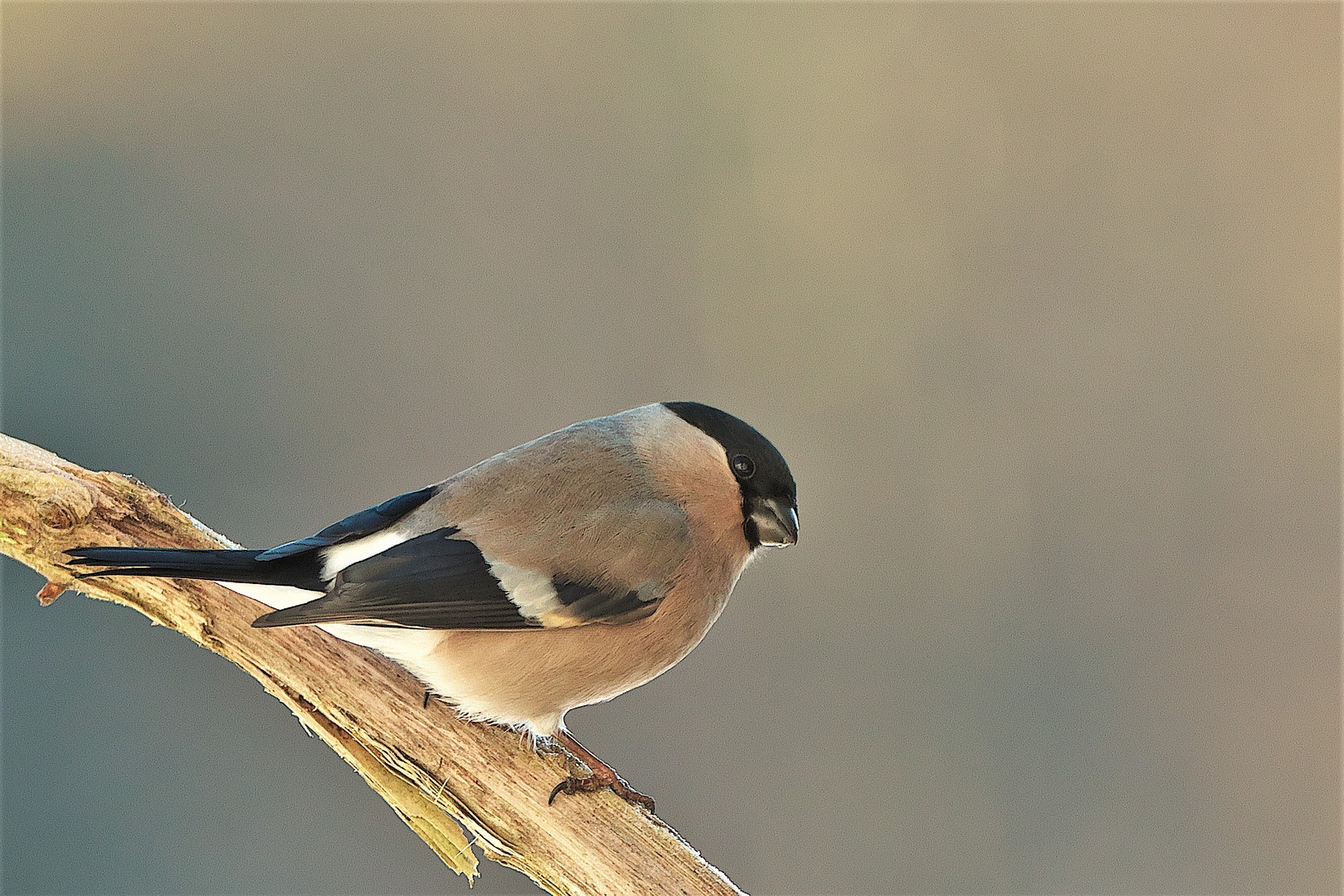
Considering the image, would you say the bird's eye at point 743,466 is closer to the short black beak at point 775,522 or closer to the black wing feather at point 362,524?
the short black beak at point 775,522

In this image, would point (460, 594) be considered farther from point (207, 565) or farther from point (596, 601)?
point (207, 565)

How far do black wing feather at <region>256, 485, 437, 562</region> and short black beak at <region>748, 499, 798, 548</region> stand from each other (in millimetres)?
401

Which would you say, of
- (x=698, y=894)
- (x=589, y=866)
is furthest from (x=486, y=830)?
(x=698, y=894)

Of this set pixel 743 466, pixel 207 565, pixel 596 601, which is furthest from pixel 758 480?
pixel 207 565

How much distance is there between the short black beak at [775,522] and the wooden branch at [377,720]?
36 cm

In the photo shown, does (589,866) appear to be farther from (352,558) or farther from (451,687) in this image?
(352,558)

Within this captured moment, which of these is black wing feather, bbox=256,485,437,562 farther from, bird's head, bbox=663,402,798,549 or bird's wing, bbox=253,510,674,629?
bird's head, bbox=663,402,798,549

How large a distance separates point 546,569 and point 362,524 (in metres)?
0.22

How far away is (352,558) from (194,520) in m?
0.27

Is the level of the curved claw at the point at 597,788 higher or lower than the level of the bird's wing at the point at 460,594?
lower

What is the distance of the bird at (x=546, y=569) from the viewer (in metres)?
1.18

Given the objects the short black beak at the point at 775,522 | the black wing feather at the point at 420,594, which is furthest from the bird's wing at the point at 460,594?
the short black beak at the point at 775,522

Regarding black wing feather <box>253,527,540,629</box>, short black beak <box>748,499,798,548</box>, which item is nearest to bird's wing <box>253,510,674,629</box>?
black wing feather <box>253,527,540,629</box>

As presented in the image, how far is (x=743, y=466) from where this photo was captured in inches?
54.6
